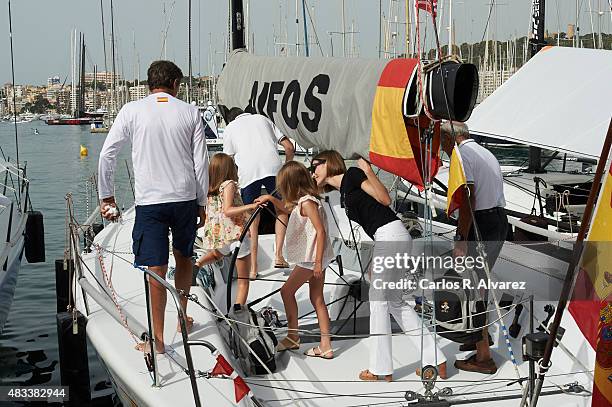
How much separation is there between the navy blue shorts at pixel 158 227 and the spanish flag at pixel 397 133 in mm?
1127

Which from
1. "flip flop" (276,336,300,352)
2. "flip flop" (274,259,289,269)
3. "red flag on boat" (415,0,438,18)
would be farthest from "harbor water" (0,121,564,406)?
"red flag on boat" (415,0,438,18)

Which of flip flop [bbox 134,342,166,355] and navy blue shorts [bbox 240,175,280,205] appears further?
navy blue shorts [bbox 240,175,280,205]

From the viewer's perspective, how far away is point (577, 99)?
285 inches

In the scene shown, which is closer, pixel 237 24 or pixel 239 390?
pixel 239 390

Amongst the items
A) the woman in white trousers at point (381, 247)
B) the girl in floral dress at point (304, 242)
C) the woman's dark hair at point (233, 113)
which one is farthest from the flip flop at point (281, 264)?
the woman in white trousers at point (381, 247)

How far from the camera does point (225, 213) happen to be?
5.61 m

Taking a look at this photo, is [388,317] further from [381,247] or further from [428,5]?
[428,5]

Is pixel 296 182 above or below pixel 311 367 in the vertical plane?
above

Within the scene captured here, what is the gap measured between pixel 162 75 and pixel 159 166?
1.66 feet

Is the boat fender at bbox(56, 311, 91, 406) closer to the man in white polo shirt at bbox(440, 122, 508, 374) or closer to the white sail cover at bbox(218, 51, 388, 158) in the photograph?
the white sail cover at bbox(218, 51, 388, 158)

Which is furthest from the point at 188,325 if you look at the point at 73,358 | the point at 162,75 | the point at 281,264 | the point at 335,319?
the point at 73,358

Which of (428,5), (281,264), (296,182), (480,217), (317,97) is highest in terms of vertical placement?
(428,5)

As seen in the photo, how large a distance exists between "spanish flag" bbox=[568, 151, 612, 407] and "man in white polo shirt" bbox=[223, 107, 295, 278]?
3.50 meters

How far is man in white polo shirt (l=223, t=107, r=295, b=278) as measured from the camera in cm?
629
